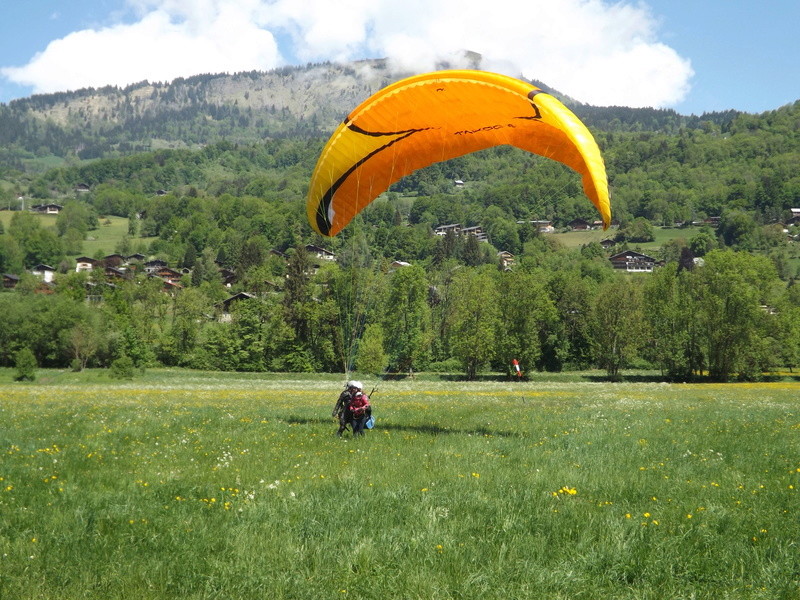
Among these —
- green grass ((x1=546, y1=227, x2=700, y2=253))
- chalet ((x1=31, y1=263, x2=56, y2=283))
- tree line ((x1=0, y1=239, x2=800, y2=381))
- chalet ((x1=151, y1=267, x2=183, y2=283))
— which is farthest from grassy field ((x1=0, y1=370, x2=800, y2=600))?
chalet ((x1=31, y1=263, x2=56, y2=283))

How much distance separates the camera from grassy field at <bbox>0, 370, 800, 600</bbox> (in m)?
→ 5.80

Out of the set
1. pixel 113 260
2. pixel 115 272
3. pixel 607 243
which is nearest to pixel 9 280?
pixel 115 272

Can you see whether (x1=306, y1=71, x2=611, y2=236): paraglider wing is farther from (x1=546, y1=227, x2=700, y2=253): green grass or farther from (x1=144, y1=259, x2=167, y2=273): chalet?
(x1=546, y1=227, x2=700, y2=253): green grass

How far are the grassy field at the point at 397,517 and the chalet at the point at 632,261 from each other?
151760 mm

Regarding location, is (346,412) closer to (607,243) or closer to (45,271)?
(45,271)

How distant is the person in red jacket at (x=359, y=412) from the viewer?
1422 cm

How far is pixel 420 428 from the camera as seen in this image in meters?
15.9

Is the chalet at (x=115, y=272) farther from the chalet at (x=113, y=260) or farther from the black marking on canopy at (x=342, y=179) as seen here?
the black marking on canopy at (x=342, y=179)

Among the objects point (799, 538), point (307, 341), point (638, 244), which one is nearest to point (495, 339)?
point (307, 341)

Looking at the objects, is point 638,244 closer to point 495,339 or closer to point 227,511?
point 495,339

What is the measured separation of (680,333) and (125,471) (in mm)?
61652

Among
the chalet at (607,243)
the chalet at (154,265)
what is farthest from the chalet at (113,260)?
the chalet at (607,243)

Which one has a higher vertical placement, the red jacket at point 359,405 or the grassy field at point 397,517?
the red jacket at point 359,405

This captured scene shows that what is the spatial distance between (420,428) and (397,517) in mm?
8472
